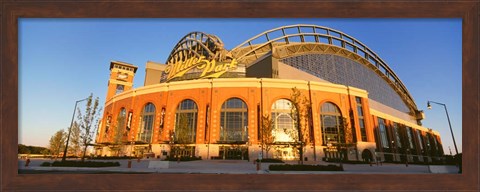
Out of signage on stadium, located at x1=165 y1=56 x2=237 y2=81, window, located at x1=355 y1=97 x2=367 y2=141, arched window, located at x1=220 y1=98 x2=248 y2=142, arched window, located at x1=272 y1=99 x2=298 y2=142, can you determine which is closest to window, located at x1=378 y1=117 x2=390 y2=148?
window, located at x1=355 y1=97 x2=367 y2=141

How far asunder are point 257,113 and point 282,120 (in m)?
4.78

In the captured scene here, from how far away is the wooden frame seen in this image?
8.90 metres

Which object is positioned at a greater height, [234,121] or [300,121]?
[234,121]

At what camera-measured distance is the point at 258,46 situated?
6812cm

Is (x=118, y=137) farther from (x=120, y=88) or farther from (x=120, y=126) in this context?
(x=120, y=88)

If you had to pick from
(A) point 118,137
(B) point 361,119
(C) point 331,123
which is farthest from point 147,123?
(B) point 361,119

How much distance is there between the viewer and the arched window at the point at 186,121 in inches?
1833

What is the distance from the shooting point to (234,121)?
48344 millimetres

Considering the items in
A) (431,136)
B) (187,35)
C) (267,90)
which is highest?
(187,35)

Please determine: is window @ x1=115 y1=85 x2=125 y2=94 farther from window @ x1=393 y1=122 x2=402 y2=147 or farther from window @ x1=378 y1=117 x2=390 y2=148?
window @ x1=393 y1=122 x2=402 y2=147
